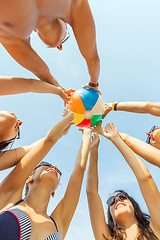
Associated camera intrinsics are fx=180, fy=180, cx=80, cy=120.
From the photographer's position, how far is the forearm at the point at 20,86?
3.00 m

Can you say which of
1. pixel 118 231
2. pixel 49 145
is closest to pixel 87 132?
pixel 49 145

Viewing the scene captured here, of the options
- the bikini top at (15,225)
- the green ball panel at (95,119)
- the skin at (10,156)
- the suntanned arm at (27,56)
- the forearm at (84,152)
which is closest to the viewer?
the bikini top at (15,225)

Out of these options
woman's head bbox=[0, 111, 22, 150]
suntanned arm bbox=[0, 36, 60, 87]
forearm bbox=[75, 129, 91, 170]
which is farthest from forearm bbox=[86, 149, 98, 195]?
suntanned arm bbox=[0, 36, 60, 87]

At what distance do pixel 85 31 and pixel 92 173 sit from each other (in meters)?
2.79

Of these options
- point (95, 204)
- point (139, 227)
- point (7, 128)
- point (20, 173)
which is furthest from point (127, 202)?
point (7, 128)

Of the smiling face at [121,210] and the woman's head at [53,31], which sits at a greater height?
the woman's head at [53,31]

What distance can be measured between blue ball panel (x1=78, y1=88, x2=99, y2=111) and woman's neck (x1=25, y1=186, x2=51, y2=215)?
6.29 feet

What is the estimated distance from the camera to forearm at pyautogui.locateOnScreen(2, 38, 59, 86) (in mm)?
3422

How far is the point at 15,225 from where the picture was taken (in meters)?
2.24

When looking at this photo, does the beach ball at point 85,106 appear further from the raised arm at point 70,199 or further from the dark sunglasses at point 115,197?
the dark sunglasses at point 115,197

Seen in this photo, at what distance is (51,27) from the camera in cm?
326

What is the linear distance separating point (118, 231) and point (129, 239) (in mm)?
262

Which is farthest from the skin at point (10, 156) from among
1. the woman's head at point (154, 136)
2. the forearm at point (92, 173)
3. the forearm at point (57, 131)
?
the woman's head at point (154, 136)

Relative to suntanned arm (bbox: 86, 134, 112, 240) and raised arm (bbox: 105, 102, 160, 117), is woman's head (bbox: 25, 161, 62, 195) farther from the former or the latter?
raised arm (bbox: 105, 102, 160, 117)
